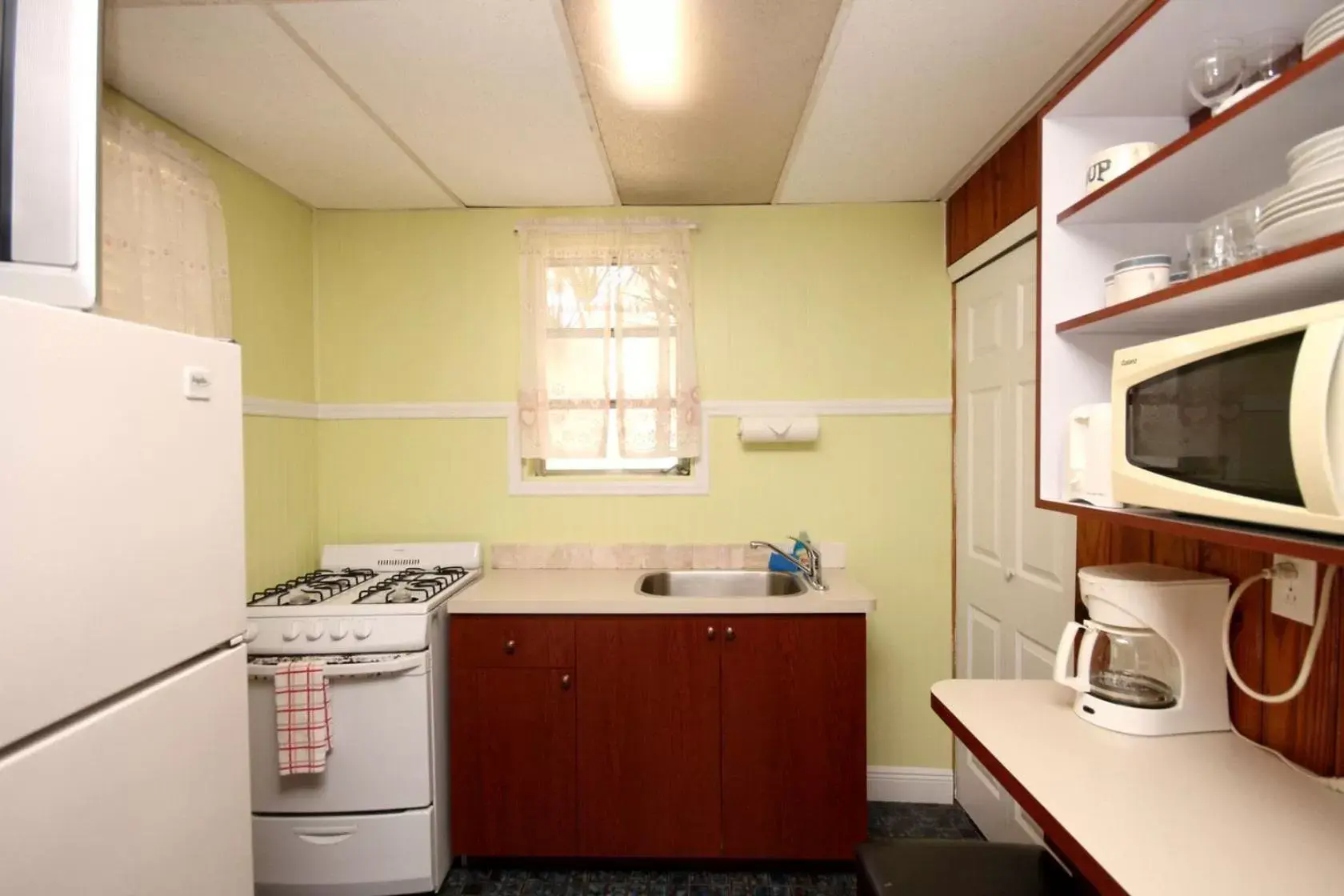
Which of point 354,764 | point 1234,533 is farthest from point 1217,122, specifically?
point 354,764

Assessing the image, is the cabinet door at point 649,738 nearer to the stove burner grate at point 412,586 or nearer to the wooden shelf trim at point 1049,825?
the stove burner grate at point 412,586

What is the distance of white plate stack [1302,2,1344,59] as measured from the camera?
79 cm

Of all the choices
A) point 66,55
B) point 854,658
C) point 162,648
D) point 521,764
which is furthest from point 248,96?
point 854,658

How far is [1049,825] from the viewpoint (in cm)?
93

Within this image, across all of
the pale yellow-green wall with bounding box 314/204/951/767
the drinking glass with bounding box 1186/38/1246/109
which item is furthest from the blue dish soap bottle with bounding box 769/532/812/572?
the drinking glass with bounding box 1186/38/1246/109

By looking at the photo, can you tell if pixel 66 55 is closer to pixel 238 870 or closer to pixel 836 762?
pixel 238 870

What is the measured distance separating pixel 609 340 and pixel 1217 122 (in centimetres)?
190

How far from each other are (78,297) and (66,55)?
34 centimetres

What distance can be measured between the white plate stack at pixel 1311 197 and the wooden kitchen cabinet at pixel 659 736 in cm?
146

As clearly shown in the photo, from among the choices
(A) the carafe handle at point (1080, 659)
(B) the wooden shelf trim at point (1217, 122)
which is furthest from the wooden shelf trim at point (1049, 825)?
(B) the wooden shelf trim at point (1217, 122)

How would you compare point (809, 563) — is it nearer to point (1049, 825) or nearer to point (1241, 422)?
point (1049, 825)

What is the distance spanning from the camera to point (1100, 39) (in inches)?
57.1

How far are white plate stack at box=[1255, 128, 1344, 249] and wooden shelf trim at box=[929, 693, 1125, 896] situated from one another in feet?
2.82

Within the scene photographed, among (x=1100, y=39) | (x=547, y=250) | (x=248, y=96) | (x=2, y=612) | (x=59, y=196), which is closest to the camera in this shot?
(x=2, y=612)
